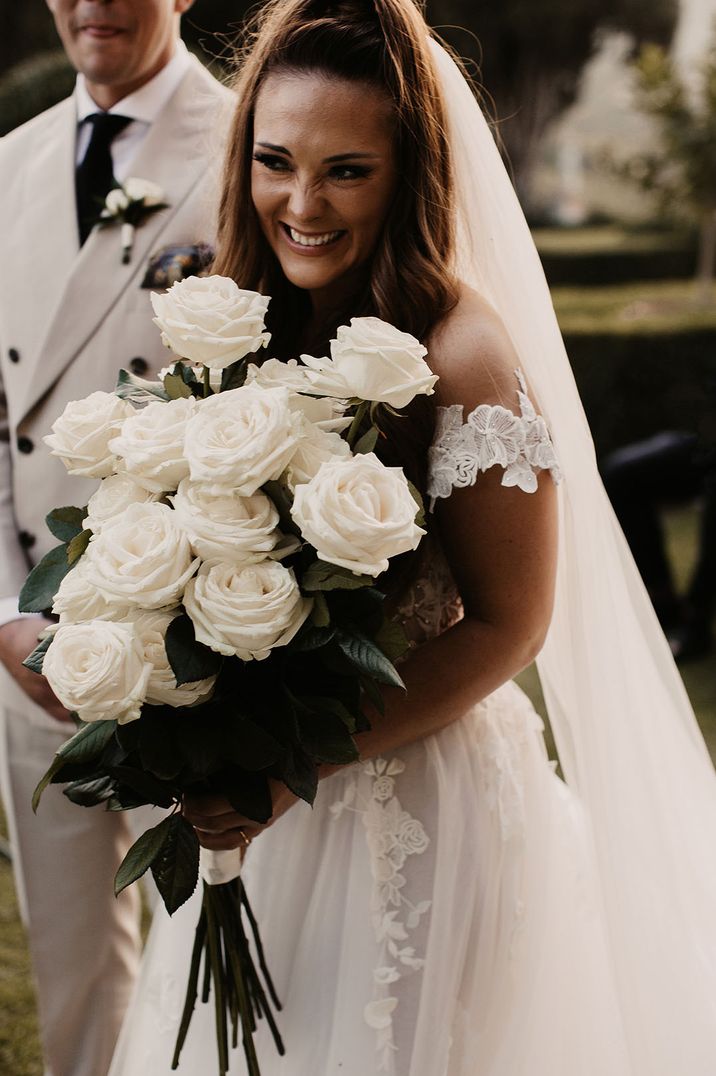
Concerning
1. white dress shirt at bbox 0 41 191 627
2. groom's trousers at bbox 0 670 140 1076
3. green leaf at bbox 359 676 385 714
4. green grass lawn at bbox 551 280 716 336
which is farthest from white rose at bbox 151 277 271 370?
green grass lawn at bbox 551 280 716 336

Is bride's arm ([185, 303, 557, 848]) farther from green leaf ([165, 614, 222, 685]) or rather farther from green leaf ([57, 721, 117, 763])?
green leaf ([165, 614, 222, 685])

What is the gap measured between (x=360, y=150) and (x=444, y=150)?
18 cm

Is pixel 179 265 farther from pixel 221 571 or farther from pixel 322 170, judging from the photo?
pixel 221 571

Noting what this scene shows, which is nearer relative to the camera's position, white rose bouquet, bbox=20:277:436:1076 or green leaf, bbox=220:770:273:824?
white rose bouquet, bbox=20:277:436:1076

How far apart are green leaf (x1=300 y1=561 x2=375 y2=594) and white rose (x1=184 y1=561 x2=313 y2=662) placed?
0.02 metres

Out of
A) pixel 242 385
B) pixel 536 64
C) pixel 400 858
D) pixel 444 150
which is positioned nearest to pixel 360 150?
pixel 444 150

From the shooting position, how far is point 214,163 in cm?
225

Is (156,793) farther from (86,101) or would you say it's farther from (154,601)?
(86,101)

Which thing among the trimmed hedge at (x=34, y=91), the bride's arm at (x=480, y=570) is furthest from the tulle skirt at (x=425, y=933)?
Result: the trimmed hedge at (x=34, y=91)

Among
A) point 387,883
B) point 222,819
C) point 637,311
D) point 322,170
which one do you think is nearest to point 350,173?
point 322,170

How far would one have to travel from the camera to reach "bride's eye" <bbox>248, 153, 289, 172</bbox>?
1.81 m

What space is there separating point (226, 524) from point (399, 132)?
0.81m

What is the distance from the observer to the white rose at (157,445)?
1396 mm

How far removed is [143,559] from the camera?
133cm
